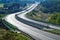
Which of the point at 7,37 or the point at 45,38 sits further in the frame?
the point at 45,38

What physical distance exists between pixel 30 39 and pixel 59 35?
1276cm

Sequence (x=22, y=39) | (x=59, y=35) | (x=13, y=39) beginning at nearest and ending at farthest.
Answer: (x=13, y=39) < (x=22, y=39) < (x=59, y=35)

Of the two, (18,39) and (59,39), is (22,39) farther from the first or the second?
(59,39)

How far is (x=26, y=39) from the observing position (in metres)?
62.8

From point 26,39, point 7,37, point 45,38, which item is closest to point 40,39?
point 45,38

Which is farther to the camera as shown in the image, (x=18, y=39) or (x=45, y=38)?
(x=45, y=38)

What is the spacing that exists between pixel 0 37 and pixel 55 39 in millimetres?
14987

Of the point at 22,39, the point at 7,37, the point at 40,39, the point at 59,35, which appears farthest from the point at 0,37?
the point at 59,35

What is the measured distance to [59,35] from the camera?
242ft

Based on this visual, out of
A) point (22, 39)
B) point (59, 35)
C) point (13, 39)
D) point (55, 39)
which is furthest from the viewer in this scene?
point (59, 35)

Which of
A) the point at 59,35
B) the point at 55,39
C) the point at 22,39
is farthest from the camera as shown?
the point at 59,35

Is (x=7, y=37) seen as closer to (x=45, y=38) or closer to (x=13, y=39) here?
(x=13, y=39)

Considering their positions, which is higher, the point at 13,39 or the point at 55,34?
the point at 13,39

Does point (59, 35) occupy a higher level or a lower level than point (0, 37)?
lower
